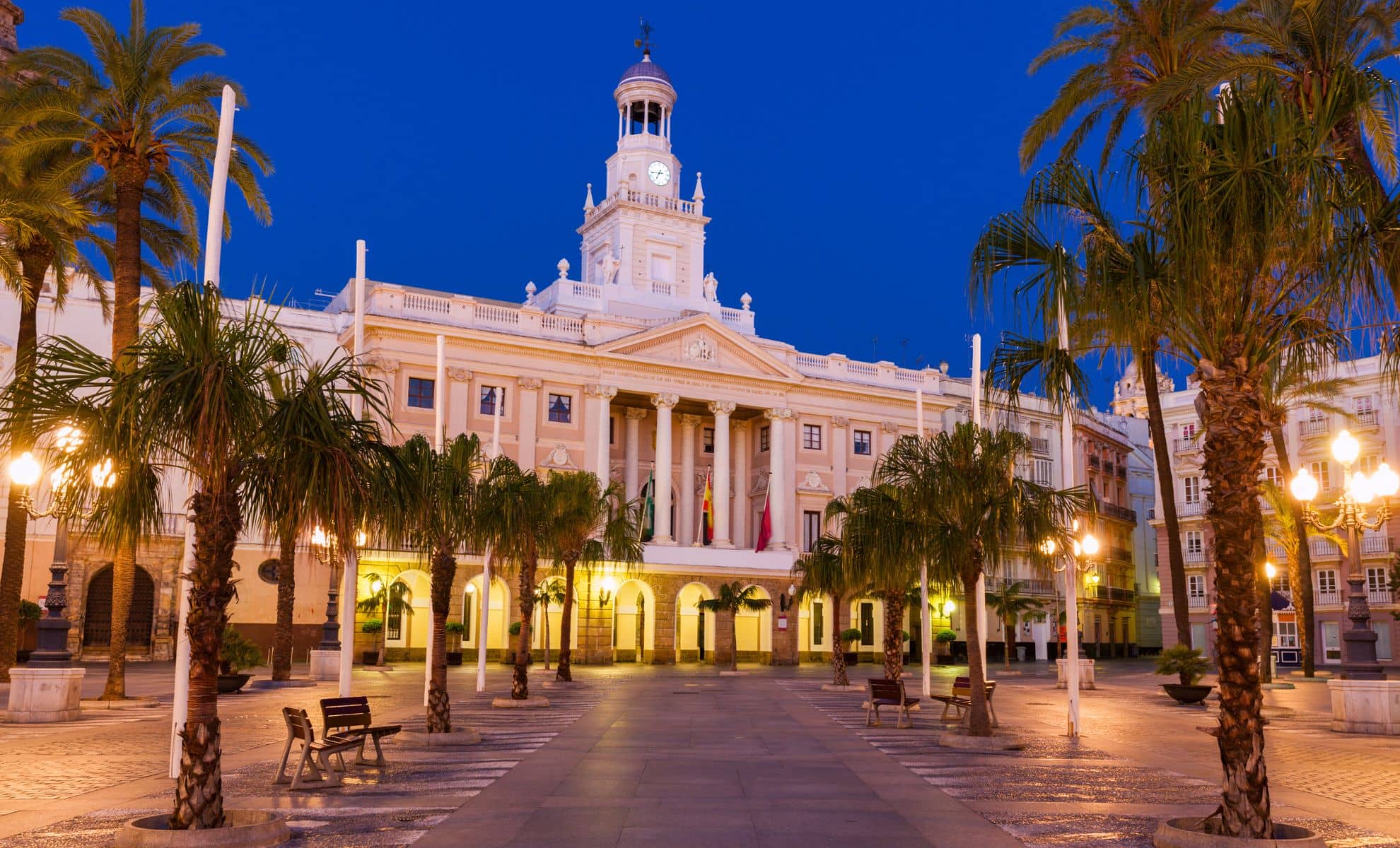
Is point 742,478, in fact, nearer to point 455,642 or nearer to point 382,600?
point 455,642

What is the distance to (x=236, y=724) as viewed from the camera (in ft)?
76.4

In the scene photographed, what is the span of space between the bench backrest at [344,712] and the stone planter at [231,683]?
16.0 metres

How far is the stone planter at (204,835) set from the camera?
34.2ft

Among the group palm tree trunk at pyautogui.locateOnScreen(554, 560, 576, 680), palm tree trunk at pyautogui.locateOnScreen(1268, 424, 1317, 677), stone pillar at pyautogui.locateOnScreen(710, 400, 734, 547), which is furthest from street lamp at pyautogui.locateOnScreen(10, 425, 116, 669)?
stone pillar at pyautogui.locateOnScreen(710, 400, 734, 547)

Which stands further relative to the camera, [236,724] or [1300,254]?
[236,724]

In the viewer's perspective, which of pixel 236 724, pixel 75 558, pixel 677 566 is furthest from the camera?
pixel 677 566

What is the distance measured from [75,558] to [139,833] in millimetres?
45166

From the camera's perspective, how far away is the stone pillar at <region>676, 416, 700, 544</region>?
67125 mm

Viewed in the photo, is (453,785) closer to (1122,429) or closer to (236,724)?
(236,724)

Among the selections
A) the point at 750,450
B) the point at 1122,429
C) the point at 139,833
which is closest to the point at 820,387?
the point at 750,450

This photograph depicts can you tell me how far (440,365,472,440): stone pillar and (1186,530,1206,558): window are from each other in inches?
1736

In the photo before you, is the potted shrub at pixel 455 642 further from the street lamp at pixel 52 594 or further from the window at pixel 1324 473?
the window at pixel 1324 473

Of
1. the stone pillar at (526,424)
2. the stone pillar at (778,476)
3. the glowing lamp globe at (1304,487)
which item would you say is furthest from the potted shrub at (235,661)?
the stone pillar at (778,476)

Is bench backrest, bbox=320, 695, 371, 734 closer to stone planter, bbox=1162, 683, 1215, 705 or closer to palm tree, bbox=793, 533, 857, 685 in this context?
palm tree, bbox=793, 533, 857, 685
